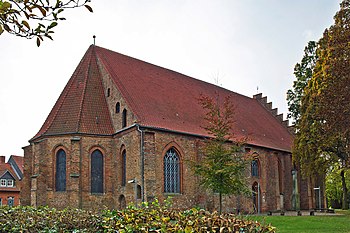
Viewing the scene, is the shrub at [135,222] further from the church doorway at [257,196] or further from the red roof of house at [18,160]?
the red roof of house at [18,160]

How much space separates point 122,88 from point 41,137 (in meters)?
6.25

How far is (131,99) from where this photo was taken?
27766 millimetres

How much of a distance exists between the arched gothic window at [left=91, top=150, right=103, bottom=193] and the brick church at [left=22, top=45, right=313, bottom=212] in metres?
0.06

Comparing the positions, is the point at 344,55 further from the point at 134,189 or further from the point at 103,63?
the point at 103,63

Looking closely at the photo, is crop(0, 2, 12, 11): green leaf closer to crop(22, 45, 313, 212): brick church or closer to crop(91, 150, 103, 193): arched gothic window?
crop(22, 45, 313, 212): brick church

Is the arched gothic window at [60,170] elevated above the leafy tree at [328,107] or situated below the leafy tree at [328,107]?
below

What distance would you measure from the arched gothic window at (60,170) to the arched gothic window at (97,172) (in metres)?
1.78

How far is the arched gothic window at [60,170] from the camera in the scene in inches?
1056

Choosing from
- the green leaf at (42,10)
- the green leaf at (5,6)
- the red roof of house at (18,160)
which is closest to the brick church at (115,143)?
the green leaf at (42,10)

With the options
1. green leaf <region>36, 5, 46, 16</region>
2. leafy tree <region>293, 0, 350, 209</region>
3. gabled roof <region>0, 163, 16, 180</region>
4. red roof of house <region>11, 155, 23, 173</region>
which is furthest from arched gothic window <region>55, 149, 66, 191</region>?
red roof of house <region>11, 155, 23, 173</region>

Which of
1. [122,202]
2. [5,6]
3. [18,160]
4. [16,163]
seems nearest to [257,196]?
[122,202]

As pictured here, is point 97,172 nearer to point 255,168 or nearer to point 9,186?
point 255,168

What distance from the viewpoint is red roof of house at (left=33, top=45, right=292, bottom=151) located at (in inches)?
1085

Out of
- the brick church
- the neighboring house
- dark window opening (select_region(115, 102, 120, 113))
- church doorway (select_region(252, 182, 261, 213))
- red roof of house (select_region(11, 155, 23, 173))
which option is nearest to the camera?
the brick church
